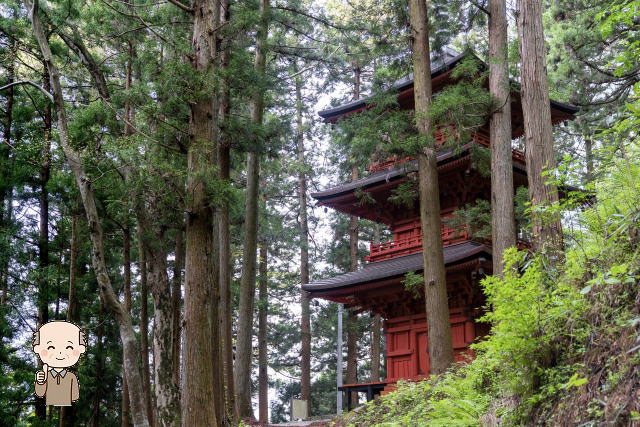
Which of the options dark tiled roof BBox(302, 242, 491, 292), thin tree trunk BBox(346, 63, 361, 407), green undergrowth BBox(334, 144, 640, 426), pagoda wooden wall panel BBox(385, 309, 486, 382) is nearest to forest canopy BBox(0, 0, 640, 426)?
green undergrowth BBox(334, 144, 640, 426)

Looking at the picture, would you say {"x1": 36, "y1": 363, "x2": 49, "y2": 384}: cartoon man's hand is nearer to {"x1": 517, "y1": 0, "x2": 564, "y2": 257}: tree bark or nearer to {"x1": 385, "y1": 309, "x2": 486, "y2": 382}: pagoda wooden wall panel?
{"x1": 517, "y1": 0, "x2": 564, "y2": 257}: tree bark

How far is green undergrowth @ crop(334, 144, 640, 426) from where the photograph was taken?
11.4 ft

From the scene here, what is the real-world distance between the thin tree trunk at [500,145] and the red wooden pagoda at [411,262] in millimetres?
1857

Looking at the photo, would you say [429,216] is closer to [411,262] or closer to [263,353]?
[411,262]

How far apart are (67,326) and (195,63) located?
4.15 meters

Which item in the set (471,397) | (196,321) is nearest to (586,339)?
(471,397)

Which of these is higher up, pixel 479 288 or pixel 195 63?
pixel 195 63

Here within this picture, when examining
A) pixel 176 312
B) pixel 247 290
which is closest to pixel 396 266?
pixel 247 290

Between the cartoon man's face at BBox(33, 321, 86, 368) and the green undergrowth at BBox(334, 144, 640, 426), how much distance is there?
5.16 m

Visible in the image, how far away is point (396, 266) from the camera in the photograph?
14.8 metres

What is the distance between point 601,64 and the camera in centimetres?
2016

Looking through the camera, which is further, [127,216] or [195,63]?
[127,216]

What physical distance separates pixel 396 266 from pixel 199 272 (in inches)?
301

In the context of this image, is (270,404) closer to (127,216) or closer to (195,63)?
(127,216)
